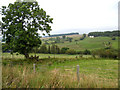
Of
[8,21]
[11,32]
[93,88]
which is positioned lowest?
[93,88]

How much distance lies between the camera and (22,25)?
1403 cm

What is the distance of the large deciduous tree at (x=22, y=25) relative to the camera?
1272cm

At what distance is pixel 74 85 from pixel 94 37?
5066 cm

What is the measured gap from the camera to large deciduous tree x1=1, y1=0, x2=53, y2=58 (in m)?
12.7

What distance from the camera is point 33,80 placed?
300 cm

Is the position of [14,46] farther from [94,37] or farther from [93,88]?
[94,37]

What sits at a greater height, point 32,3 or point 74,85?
point 32,3

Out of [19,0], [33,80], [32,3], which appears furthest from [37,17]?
[33,80]

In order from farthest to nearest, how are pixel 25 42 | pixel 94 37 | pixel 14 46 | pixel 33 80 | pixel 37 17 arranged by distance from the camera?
1. pixel 94 37
2. pixel 37 17
3. pixel 25 42
4. pixel 14 46
5. pixel 33 80

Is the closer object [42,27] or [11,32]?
[11,32]

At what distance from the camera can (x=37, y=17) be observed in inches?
567

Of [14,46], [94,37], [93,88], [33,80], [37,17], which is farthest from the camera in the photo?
[94,37]

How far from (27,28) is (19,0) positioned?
4.28 metres

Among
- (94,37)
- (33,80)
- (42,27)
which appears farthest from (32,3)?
(94,37)
